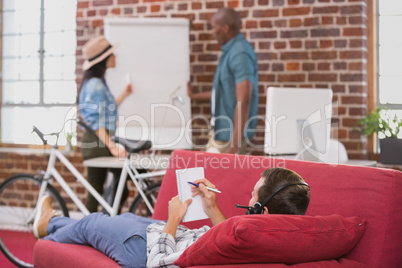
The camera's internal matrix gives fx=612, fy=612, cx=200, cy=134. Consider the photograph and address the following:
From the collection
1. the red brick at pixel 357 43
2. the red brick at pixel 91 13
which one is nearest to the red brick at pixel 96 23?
the red brick at pixel 91 13

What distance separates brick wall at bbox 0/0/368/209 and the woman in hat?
0.94m

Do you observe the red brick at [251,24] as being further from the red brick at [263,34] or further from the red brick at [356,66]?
the red brick at [356,66]

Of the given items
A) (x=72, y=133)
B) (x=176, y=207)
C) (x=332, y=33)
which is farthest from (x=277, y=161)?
(x=72, y=133)

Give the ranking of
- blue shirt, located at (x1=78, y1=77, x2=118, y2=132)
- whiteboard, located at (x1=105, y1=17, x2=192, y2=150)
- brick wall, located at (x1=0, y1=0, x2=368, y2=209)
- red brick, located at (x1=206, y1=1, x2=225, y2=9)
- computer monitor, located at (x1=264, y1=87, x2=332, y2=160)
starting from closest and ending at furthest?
1. computer monitor, located at (x1=264, y1=87, x2=332, y2=160)
2. blue shirt, located at (x1=78, y1=77, x2=118, y2=132)
3. brick wall, located at (x1=0, y1=0, x2=368, y2=209)
4. whiteboard, located at (x1=105, y1=17, x2=192, y2=150)
5. red brick, located at (x1=206, y1=1, x2=225, y2=9)

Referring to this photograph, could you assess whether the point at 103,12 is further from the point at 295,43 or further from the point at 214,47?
the point at 295,43

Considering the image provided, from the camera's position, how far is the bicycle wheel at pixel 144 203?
4027 mm

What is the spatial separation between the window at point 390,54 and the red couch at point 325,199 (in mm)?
2404

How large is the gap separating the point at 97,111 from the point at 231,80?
990 mm

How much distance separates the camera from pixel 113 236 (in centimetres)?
265

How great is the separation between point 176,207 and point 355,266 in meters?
0.71

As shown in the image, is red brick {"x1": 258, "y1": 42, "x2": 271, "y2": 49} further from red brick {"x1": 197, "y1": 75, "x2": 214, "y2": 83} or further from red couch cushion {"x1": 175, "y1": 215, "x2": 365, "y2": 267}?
red couch cushion {"x1": 175, "y1": 215, "x2": 365, "y2": 267}

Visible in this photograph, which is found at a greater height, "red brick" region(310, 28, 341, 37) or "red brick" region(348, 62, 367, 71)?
"red brick" region(310, 28, 341, 37)

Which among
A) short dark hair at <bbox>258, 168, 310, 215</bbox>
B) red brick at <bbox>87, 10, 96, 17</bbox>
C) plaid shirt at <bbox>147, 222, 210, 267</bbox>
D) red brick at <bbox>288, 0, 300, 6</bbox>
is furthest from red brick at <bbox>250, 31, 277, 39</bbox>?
short dark hair at <bbox>258, 168, 310, 215</bbox>

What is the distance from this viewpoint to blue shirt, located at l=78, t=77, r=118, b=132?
4.15 meters
